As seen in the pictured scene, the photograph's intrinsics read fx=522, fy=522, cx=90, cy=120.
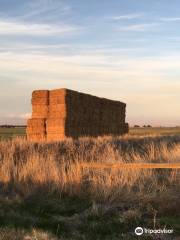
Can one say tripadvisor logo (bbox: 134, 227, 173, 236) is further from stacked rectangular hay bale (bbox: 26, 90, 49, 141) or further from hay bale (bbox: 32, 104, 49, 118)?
hay bale (bbox: 32, 104, 49, 118)

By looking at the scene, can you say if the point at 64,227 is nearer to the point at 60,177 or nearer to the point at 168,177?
the point at 60,177

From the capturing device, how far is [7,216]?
9.41 metres

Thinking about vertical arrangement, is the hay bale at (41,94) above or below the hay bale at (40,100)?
above

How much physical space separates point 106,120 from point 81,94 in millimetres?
5120

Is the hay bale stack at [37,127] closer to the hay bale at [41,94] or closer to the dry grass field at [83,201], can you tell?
the hay bale at [41,94]

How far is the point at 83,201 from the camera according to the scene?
1056 centimetres

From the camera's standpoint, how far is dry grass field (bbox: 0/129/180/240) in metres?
8.48

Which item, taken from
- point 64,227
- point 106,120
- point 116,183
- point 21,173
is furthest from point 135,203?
point 106,120

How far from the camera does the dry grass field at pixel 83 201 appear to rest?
27.8 feet

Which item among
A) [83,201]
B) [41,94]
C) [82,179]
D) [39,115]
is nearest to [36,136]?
[39,115]

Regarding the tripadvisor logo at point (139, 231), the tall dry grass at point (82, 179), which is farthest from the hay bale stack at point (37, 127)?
the tripadvisor logo at point (139, 231)

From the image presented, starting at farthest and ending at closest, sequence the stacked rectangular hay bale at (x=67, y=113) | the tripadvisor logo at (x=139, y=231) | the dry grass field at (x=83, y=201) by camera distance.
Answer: the stacked rectangular hay bale at (x=67, y=113) < the dry grass field at (x=83, y=201) < the tripadvisor logo at (x=139, y=231)

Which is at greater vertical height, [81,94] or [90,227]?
[81,94]

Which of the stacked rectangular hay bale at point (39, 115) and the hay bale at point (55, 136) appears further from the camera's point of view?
the stacked rectangular hay bale at point (39, 115)
